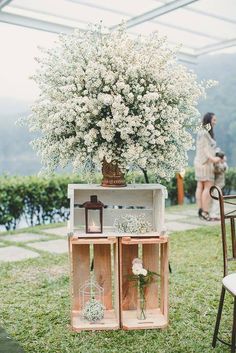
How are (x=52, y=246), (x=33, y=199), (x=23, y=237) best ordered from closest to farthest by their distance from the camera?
(x=52, y=246) < (x=23, y=237) < (x=33, y=199)

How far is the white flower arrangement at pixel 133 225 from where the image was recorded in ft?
11.4

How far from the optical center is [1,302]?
4090 millimetres

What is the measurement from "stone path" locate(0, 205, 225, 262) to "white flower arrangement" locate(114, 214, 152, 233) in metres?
2.25

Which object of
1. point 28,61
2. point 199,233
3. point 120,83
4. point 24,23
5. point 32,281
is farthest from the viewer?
point 28,61

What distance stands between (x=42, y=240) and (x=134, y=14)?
364 centimetres

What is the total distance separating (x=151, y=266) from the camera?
3754mm

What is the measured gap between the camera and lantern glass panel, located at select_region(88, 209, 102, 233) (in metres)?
3.48

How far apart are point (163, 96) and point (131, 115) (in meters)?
0.25

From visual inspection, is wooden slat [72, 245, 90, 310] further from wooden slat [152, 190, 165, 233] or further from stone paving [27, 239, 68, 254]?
stone paving [27, 239, 68, 254]

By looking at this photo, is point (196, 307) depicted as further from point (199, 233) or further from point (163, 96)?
point (199, 233)

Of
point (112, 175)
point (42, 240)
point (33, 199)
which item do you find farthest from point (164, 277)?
point (33, 199)

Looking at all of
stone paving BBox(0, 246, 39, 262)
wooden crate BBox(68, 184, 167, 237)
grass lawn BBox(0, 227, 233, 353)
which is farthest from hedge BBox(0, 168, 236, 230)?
wooden crate BBox(68, 184, 167, 237)

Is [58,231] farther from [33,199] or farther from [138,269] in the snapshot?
[138,269]

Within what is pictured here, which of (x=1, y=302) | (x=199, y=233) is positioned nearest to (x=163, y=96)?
(x=1, y=302)
